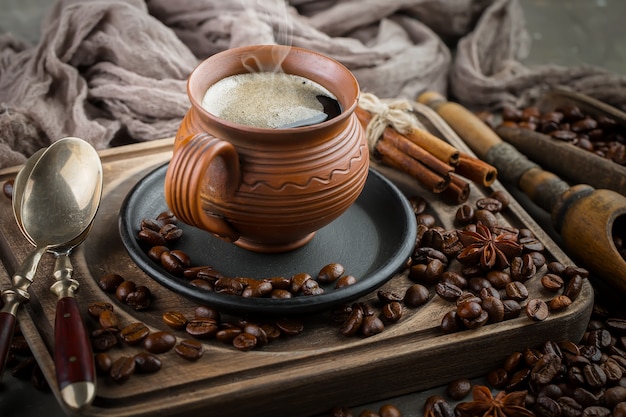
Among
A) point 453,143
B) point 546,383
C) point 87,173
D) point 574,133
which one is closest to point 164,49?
point 87,173

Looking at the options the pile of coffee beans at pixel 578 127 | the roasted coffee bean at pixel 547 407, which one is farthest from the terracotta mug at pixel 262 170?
the pile of coffee beans at pixel 578 127

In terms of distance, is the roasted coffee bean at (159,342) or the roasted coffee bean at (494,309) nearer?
the roasted coffee bean at (159,342)

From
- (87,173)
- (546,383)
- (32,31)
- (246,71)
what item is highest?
(246,71)

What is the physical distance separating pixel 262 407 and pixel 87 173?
70 centimetres

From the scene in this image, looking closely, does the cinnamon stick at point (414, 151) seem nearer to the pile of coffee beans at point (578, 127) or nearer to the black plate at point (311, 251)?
the black plate at point (311, 251)

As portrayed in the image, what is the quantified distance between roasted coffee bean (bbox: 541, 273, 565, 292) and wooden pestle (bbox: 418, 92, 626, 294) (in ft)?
0.60

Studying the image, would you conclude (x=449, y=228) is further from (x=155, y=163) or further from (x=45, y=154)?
(x=45, y=154)

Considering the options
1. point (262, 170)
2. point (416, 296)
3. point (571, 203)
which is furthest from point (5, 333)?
point (571, 203)

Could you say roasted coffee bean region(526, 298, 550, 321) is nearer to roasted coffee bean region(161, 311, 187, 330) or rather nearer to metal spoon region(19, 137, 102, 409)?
roasted coffee bean region(161, 311, 187, 330)

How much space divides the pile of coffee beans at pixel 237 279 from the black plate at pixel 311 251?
0.08 ft

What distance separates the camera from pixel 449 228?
1688 mm

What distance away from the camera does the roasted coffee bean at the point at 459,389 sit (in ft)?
4.53

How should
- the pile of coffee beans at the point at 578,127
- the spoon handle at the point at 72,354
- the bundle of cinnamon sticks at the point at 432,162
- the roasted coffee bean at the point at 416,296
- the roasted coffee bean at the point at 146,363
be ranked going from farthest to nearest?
the pile of coffee beans at the point at 578,127 < the bundle of cinnamon sticks at the point at 432,162 < the roasted coffee bean at the point at 416,296 < the roasted coffee bean at the point at 146,363 < the spoon handle at the point at 72,354

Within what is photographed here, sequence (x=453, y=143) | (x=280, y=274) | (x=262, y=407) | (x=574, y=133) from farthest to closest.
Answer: (x=574, y=133) → (x=453, y=143) → (x=280, y=274) → (x=262, y=407)
